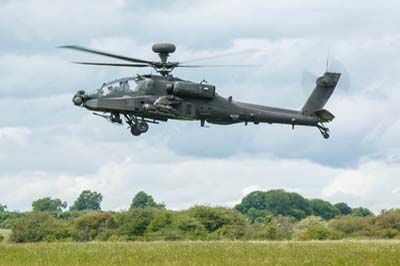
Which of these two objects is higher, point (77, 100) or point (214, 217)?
point (77, 100)

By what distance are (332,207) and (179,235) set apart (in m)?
82.7

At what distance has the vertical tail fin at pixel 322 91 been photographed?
52.6m

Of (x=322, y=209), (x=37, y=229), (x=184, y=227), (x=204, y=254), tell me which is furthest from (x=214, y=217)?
(x=322, y=209)

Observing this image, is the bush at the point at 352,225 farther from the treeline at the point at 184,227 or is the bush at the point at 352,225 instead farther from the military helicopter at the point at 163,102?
the military helicopter at the point at 163,102

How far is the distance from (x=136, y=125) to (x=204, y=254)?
1127 cm

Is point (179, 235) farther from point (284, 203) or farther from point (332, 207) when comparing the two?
point (332, 207)

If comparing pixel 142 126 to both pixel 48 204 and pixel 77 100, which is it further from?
pixel 48 204

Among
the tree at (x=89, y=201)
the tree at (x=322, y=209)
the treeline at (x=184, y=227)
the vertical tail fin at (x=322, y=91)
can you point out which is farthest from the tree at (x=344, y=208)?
the vertical tail fin at (x=322, y=91)

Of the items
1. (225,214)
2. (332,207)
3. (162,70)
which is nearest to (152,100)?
(162,70)

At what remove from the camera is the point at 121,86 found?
47.6m

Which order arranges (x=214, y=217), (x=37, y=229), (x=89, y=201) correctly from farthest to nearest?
(x=89, y=201)
(x=214, y=217)
(x=37, y=229)

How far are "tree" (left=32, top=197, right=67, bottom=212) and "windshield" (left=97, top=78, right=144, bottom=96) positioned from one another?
113534 mm

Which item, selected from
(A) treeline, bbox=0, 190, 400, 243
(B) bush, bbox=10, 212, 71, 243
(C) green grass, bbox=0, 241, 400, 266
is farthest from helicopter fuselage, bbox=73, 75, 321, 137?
(B) bush, bbox=10, 212, 71, 243

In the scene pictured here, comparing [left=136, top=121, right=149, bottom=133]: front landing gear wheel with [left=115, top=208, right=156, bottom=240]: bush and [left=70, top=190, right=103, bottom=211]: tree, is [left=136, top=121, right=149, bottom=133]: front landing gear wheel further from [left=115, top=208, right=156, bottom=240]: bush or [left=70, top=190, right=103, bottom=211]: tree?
[left=70, top=190, right=103, bottom=211]: tree
